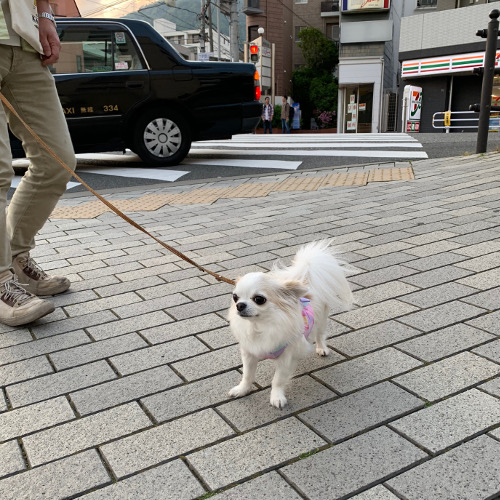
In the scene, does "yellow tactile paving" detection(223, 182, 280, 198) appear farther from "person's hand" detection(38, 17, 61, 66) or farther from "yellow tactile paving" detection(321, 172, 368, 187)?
"person's hand" detection(38, 17, 61, 66)

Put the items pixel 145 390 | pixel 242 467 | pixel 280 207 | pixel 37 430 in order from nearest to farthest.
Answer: pixel 242 467 → pixel 37 430 → pixel 145 390 → pixel 280 207

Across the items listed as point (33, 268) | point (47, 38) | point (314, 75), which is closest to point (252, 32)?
point (314, 75)

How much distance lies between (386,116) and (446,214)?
2904 centimetres

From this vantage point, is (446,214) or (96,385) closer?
(96,385)

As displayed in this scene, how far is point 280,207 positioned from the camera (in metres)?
5.15

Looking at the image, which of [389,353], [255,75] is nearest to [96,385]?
[389,353]

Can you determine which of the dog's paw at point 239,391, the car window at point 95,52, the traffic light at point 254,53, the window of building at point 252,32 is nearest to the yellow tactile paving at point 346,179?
the car window at point 95,52

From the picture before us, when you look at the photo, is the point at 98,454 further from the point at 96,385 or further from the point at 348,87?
the point at 348,87

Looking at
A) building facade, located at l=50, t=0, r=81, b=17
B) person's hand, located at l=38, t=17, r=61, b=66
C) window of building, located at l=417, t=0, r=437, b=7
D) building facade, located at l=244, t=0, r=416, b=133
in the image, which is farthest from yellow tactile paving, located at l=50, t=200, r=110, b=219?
window of building, located at l=417, t=0, r=437, b=7

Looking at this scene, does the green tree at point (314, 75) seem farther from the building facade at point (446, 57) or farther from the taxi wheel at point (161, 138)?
the taxi wheel at point (161, 138)

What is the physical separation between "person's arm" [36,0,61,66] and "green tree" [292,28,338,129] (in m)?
38.1

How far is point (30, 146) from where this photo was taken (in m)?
2.79

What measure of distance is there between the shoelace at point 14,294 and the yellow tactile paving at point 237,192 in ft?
8.67

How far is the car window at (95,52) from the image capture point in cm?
724
